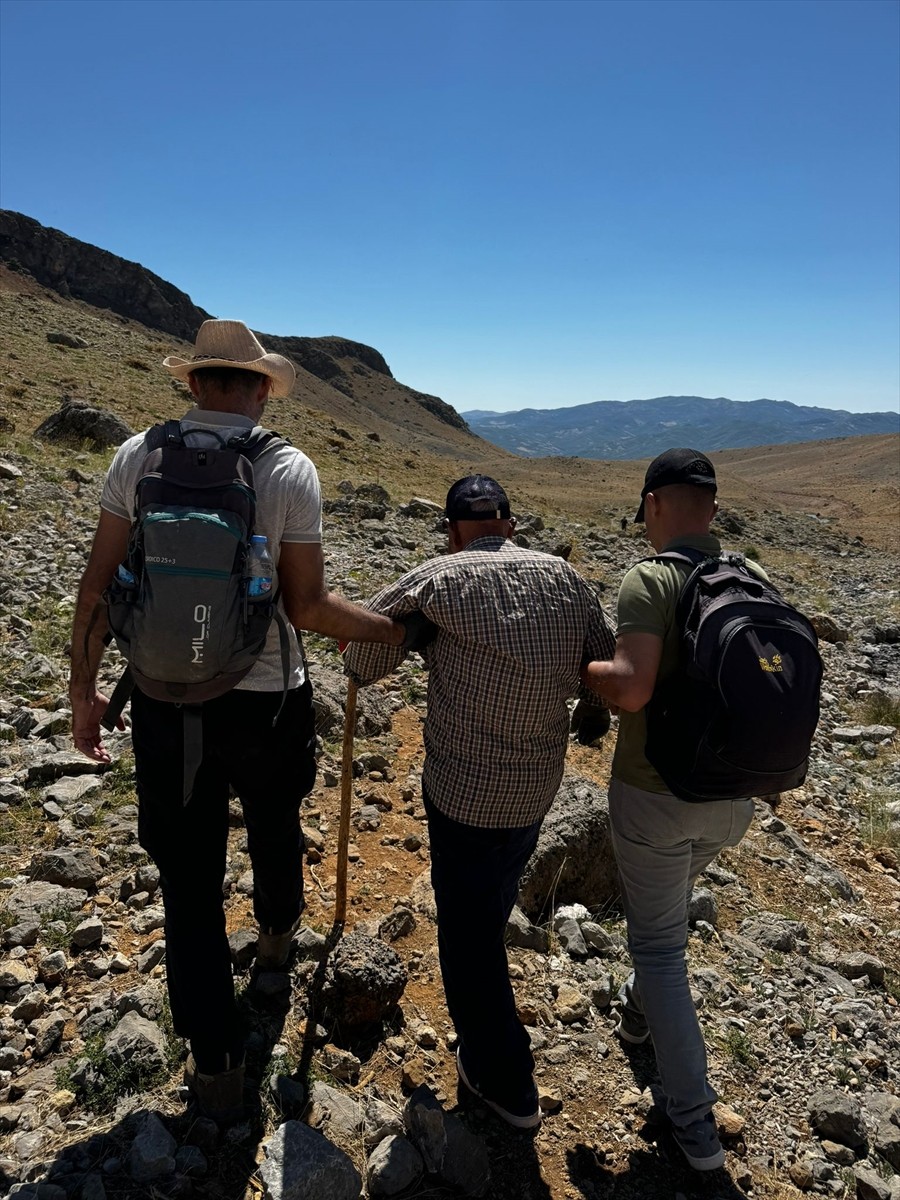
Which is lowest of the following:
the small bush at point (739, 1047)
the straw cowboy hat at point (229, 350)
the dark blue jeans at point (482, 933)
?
the small bush at point (739, 1047)

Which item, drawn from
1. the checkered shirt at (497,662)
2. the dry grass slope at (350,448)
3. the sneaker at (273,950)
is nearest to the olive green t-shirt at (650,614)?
the checkered shirt at (497,662)

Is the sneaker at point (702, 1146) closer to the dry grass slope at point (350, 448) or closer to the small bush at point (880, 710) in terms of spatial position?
the small bush at point (880, 710)

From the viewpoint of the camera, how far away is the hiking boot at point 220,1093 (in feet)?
8.38

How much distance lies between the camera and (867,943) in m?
4.84

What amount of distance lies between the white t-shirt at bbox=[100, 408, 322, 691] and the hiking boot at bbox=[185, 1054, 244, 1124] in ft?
4.42

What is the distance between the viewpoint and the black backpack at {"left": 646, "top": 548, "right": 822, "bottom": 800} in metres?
2.30

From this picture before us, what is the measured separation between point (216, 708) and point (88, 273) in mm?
85501

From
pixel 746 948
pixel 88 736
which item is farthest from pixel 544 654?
pixel 746 948

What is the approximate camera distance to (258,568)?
225cm

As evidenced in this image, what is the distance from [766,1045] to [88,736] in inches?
128

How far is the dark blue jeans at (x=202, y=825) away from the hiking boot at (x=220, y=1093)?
0.14ft

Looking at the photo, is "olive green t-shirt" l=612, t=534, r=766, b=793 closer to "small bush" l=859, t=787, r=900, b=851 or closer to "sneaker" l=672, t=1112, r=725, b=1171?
"sneaker" l=672, t=1112, r=725, b=1171

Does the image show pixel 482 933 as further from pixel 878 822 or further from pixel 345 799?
pixel 878 822

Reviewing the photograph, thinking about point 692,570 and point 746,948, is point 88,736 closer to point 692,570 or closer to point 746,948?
point 692,570
